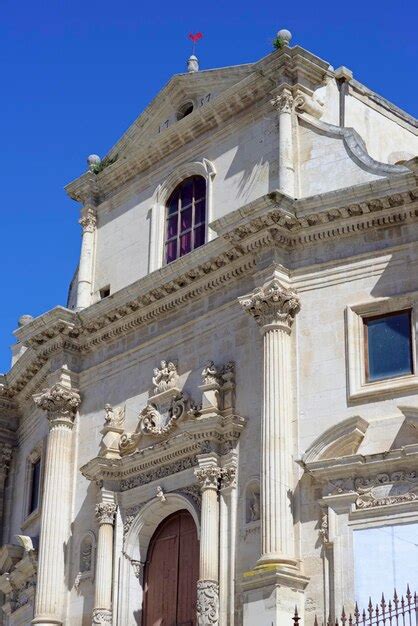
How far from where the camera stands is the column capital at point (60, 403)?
2492 cm

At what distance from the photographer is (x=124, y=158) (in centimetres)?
2634

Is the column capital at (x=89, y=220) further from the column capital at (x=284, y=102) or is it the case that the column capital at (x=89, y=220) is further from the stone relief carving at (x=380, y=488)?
the stone relief carving at (x=380, y=488)

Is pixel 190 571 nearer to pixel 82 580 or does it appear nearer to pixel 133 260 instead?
pixel 82 580

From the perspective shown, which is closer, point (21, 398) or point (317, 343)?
point (317, 343)

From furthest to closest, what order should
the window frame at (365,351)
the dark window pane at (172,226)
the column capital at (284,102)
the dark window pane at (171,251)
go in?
the dark window pane at (172,226) → the dark window pane at (171,251) → the column capital at (284,102) → the window frame at (365,351)

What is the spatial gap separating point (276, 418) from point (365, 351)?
5.86 feet

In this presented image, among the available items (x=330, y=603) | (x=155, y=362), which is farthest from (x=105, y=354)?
(x=330, y=603)

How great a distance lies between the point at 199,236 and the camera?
24.1 meters

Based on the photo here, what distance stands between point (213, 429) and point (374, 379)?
2938 mm

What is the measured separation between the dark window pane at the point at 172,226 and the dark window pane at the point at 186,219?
20 cm

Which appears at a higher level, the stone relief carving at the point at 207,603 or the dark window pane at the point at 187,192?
the dark window pane at the point at 187,192

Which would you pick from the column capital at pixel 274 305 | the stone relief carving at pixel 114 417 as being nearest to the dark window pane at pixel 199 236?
the column capital at pixel 274 305

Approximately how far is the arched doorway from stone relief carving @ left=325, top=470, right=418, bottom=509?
3664 mm

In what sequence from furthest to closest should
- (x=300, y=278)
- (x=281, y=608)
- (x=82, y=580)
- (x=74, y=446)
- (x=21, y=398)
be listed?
(x=21, y=398), (x=74, y=446), (x=82, y=580), (x=300, y=278), (x=281, y=608)
